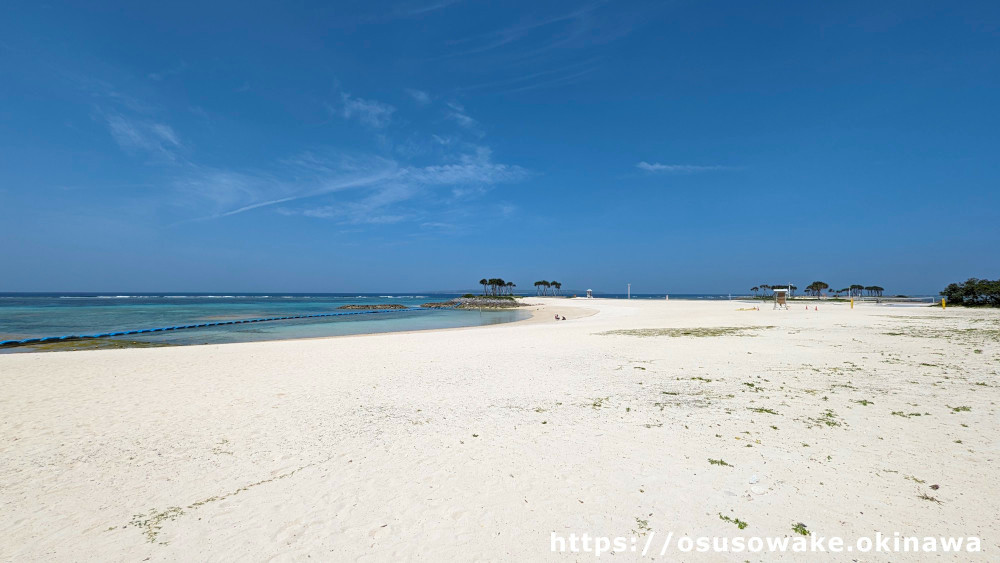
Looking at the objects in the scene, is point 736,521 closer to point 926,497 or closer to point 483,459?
point 926,497

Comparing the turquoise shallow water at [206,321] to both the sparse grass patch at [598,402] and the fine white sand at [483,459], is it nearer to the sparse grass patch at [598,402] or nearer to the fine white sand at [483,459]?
the fine white sand at [483,459]

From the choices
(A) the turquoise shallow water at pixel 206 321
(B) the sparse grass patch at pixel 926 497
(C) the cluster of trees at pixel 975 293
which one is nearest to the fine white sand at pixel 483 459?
(B) the sparse grass patch at pixel 926 497

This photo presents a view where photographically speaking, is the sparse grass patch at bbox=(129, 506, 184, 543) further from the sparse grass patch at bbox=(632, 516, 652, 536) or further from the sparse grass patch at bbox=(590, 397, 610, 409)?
the sparse grass patch at bbox=(590, 397, 610, 409)

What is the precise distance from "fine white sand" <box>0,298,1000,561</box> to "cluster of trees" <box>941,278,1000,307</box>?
41200 millimetres

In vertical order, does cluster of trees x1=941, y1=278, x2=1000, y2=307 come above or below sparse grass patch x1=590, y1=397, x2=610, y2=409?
above

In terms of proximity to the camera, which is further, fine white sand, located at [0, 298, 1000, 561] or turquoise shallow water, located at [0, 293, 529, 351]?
turquoise shallow water, located at [0, 293, 529, 351]

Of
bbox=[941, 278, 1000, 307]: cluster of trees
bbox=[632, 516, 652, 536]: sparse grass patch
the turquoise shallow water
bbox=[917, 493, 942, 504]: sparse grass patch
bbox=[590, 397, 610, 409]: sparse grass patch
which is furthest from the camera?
bbox=[941, 278, 1000, 307]: cluster of trees

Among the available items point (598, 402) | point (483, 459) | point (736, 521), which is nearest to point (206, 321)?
point (598, 402)

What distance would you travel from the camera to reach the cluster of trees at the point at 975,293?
3644cm

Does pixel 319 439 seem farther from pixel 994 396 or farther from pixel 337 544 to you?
pixel 994 396

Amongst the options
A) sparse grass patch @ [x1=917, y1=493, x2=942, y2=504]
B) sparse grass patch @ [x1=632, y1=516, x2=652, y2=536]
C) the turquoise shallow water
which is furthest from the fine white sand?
the turquoise shallow water

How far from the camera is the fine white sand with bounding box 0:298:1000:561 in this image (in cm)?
365

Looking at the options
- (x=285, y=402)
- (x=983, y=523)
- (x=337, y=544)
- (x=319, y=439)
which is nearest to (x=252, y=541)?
(x=337, y=544)

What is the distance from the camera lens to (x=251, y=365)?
12.2m
